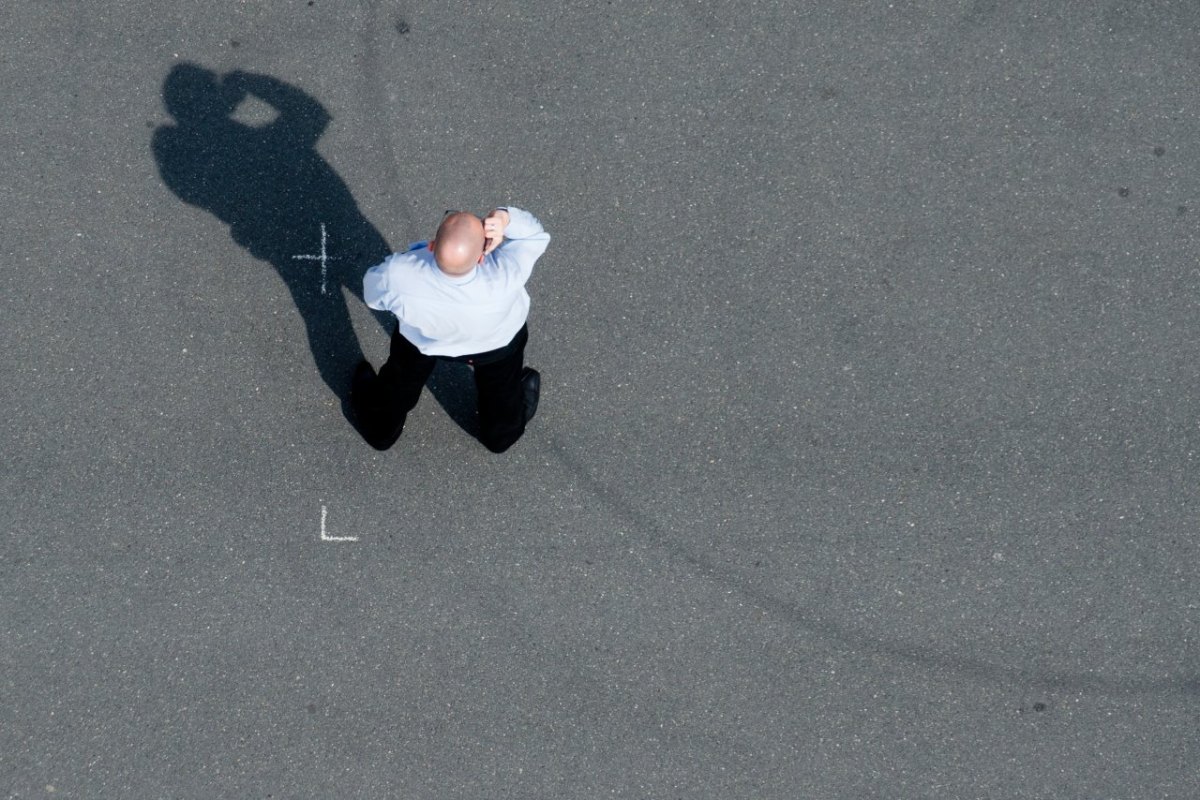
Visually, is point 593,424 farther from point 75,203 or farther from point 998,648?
point 75,203

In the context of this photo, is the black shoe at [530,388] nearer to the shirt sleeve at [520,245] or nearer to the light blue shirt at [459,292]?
the light blue shirt at [459,292]

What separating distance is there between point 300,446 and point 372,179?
4.54 feet

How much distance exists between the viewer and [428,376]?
4.67m

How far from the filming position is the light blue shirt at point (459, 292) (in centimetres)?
378

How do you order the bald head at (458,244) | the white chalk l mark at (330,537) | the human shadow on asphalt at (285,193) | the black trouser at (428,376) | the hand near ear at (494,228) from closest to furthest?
the bald head at (458,244)
the hand near ear at (494,228)
the black trouser at (428,376)
the white chalk l mark at (330,537)
the human shadow on asphalt at (285,193)

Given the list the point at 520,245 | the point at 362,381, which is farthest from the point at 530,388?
the point at 520,245

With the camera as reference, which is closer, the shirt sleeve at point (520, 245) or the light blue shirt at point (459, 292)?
the light blue shirt at point (459, 292)

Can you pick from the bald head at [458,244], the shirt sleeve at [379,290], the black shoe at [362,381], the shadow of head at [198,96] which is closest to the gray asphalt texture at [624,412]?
the shadow of head at [198,96]

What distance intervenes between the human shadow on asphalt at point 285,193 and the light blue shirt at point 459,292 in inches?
44.8

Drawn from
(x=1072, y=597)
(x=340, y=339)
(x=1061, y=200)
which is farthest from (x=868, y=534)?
(x=340, y=339)

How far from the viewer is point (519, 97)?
5.22m

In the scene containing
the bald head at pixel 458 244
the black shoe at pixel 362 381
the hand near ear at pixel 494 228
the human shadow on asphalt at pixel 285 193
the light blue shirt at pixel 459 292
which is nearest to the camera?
the bald head at pixel 458 244

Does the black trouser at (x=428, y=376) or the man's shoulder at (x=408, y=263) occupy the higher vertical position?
the man's shoulder at (x=408, y=263)

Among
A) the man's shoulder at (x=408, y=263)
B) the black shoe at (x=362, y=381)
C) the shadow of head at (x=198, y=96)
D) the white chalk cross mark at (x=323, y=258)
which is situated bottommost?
the black shoe at (x=362, y=381)
